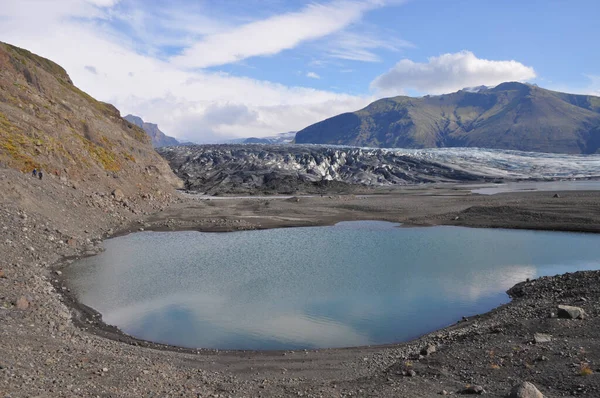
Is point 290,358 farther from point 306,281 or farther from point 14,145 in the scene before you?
point 14,145

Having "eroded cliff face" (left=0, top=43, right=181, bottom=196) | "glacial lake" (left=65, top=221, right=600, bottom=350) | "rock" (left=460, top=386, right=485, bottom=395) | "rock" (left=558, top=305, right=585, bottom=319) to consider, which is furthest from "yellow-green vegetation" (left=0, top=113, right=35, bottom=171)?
"rock" (left=558, top=305, right=585, bottom=319)

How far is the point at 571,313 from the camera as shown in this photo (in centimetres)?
1716

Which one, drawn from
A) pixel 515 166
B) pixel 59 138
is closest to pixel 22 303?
pixel 59 138

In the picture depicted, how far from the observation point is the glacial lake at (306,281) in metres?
20.9

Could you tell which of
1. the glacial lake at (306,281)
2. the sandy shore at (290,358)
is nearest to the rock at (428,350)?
the sandy shore at (290,358)

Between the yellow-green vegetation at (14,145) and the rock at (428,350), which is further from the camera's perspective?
the yellow-green vegetation at (14,145)

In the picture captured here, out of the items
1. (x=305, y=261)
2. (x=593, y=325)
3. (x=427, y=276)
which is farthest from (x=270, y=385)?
(x=305, y=261)

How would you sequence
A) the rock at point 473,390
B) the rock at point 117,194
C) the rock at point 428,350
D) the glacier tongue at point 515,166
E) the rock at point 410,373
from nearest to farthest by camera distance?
1. the rock at point 473,390
2. the rock at point 410,373
3. the rock at point 428,350
4. the rock at point 117,194
5. the glacier tongue at point 515,166

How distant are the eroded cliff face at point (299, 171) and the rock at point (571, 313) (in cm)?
8246

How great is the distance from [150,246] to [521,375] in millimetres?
34284

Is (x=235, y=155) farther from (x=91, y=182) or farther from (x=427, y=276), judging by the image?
(x=427, y=276)

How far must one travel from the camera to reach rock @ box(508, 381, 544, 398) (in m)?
11.0

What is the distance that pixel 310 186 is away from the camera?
103 metres

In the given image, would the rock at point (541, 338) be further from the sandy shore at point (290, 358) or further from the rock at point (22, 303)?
the rock at point (22, 303)
